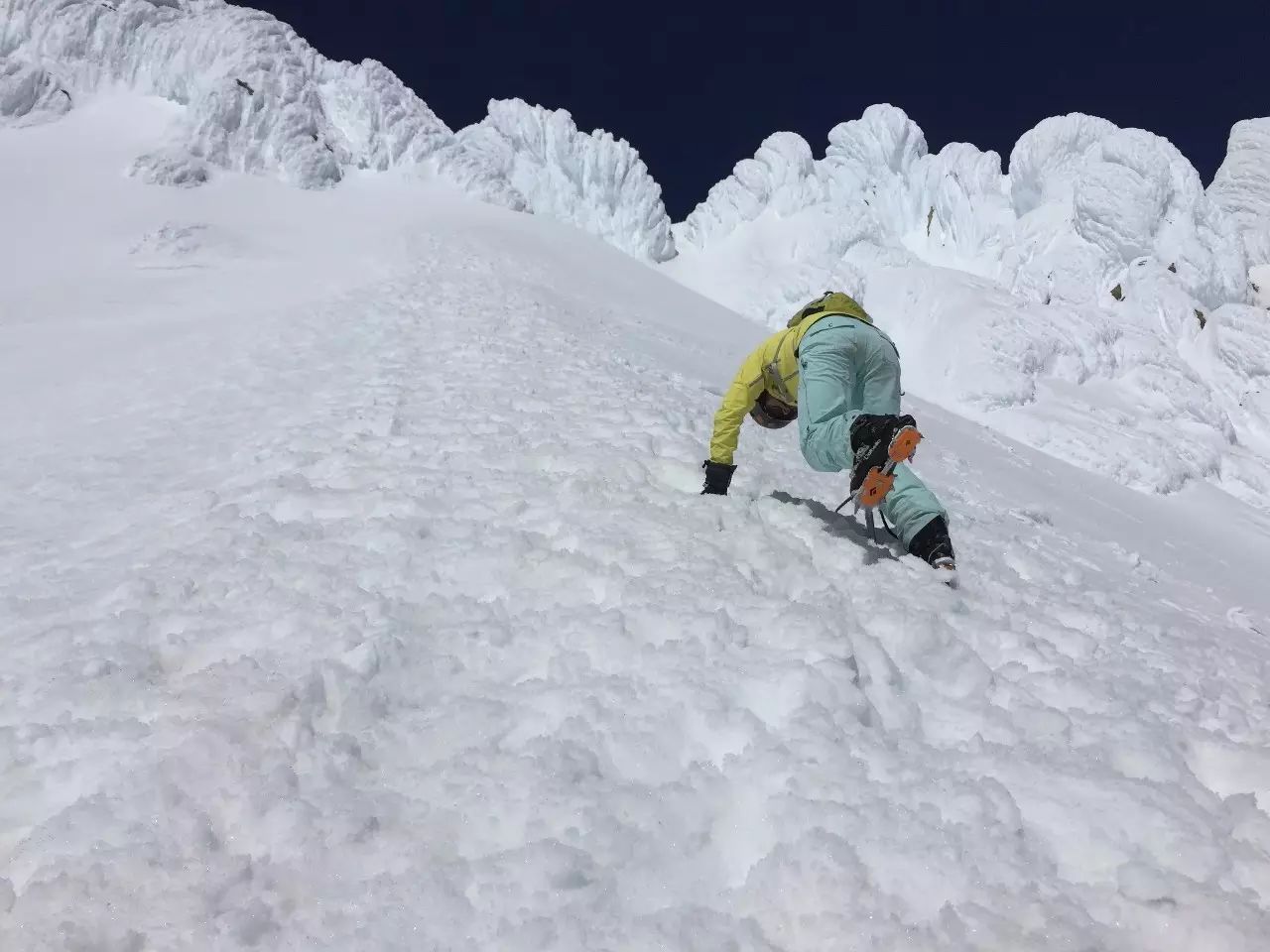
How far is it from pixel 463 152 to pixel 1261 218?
44.0 meters

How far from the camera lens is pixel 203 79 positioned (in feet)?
94.9

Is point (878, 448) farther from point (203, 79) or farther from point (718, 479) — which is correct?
point (203, 79)

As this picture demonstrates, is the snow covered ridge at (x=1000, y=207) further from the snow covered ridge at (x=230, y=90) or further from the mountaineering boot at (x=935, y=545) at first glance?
the mountaineering boot at (x=935, y=545)

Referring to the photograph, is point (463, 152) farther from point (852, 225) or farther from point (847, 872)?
point (847, 872)

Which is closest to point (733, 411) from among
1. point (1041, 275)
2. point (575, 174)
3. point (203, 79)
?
point (203, 79)

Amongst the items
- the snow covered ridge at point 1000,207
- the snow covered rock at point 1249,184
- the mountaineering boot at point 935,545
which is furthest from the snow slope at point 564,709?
the snow covered rock at point 1249,184

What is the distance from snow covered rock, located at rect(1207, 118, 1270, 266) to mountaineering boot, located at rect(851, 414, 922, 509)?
157 ft

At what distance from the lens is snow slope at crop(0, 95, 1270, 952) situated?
181cm

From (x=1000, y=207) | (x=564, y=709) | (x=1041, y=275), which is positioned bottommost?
(x=564, y=709)

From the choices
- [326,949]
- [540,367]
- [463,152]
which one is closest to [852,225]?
[463,152]

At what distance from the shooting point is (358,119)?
1325 inches

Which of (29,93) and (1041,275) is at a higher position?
(1041,275)

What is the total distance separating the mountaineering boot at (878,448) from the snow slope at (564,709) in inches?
16.1

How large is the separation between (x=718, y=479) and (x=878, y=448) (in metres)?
1.25
